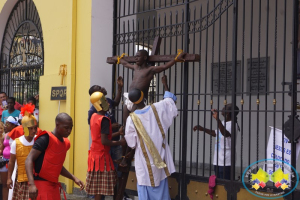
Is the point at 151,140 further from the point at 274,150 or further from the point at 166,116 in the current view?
the point at 274,150

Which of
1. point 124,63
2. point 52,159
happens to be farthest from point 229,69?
point 52,159

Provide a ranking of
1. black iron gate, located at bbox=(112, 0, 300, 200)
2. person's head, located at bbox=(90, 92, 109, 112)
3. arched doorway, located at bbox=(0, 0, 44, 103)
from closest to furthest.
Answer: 1. black iron gate, located at bbox=(112, 0, 300, 200)
2. person's head, located at bbox=(90, 92, 109, 112)
3. arched doorway, located at bbox=(0, 0, 44, 103)

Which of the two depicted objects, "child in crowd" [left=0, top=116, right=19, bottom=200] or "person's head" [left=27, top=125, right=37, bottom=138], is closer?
"person's head" [left=27, top=125, right=37, bottom=138]

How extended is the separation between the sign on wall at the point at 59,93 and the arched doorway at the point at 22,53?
1.32 m

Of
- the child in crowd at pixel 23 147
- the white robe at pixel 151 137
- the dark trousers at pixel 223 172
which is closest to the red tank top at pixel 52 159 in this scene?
the child in crowd at pixel 23 147

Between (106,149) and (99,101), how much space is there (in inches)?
27.6

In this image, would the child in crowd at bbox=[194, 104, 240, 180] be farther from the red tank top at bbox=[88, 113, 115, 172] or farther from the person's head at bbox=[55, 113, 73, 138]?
the person's head at bbox=[55, 113, 73, 138]

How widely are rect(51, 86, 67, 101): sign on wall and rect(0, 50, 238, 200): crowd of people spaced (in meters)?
1.23

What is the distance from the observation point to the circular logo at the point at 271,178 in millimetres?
5219

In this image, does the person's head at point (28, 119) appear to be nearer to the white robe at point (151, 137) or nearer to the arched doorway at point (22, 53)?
the white robe at point (151, 137)

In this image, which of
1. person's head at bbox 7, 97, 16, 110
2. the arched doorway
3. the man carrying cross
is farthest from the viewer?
the arched doorway

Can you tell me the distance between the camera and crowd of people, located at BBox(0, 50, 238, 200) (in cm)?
459

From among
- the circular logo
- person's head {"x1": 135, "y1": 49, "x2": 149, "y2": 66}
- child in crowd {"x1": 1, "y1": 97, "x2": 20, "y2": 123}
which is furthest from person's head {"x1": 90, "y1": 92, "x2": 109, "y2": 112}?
child in crowd {"x1": 1, "y1": 97, "x2": 20, "y2": 123}

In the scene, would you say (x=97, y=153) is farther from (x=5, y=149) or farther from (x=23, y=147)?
(x=5, y=149)
